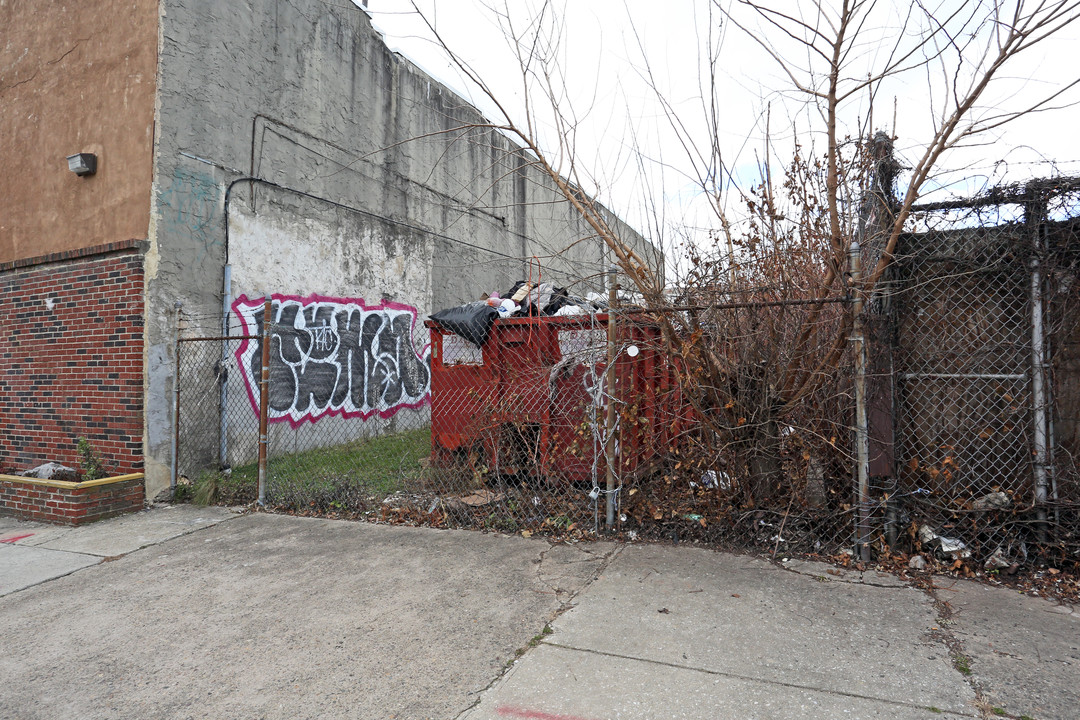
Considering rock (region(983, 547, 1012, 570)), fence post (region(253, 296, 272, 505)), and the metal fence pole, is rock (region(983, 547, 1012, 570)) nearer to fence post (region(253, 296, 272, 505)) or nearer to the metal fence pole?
the metal fence pole

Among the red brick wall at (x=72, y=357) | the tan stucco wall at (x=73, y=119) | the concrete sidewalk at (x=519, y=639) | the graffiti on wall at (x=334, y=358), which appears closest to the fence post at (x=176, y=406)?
the red brick wall at (x=72, y=357)

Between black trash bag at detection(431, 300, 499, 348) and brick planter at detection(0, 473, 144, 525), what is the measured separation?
3.60 metres

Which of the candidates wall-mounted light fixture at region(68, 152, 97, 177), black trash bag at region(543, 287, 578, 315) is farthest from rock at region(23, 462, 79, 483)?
black trash bag at region(543, 287, 578, 315)

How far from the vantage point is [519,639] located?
3.16 meters

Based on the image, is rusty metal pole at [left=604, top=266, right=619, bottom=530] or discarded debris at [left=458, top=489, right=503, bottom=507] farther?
discarded debris at [left=458, top=489, right=503, bottom=507]

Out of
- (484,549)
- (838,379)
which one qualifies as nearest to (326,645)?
(484,549)

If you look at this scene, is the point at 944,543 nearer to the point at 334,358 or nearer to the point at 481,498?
the point at 481,498

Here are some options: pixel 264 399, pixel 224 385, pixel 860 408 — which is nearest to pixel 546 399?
pixel 860 408

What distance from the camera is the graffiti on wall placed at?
26.2 ft

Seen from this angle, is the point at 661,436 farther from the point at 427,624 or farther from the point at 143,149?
the point at 143,149

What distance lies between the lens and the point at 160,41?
260 inches

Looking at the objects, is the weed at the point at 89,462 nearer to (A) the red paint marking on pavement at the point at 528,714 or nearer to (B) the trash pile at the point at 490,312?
(B) the trash pile at the point at 490,312

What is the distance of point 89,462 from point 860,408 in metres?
7.28

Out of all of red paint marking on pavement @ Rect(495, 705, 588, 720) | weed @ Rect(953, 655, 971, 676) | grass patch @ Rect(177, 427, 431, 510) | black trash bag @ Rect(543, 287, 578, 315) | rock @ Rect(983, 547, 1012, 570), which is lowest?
red paint marking on pavement @ Rect(495, 705, 588, 720)
